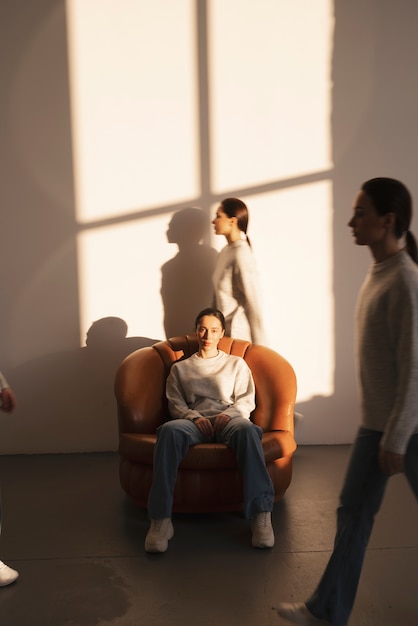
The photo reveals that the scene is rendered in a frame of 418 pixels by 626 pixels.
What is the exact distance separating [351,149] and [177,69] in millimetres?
1325

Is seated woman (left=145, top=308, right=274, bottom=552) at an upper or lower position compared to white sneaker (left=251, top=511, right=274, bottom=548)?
upper

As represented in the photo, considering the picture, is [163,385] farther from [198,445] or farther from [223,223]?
[223,223]

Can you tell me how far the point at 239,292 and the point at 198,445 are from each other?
1.25 meters

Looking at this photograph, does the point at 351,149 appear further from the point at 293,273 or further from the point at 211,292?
the point at 211,292

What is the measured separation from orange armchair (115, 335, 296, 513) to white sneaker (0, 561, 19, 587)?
892 mm

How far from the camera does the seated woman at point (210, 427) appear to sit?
3273 mm

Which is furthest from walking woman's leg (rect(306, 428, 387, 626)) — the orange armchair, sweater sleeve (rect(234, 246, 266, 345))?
sweater sleeve (rect(234, 246, 266, 345))

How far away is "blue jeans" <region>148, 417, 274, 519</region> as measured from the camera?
10.8 feet

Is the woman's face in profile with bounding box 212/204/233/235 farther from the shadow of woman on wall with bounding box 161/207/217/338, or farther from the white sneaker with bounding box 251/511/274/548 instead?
the white sneaker with bounding box 251/511/274/548

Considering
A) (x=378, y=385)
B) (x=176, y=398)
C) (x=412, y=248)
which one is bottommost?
(x=176, y=398)

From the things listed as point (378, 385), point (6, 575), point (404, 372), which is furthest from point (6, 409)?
point (404, 372)

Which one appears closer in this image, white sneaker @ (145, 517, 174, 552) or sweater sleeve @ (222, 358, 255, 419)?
white sneaker @ (145, 517, 174, 552)

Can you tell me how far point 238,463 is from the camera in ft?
11.2

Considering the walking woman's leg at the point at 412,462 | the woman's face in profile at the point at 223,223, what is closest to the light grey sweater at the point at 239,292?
the woman's face in profile at the point at 223,223
